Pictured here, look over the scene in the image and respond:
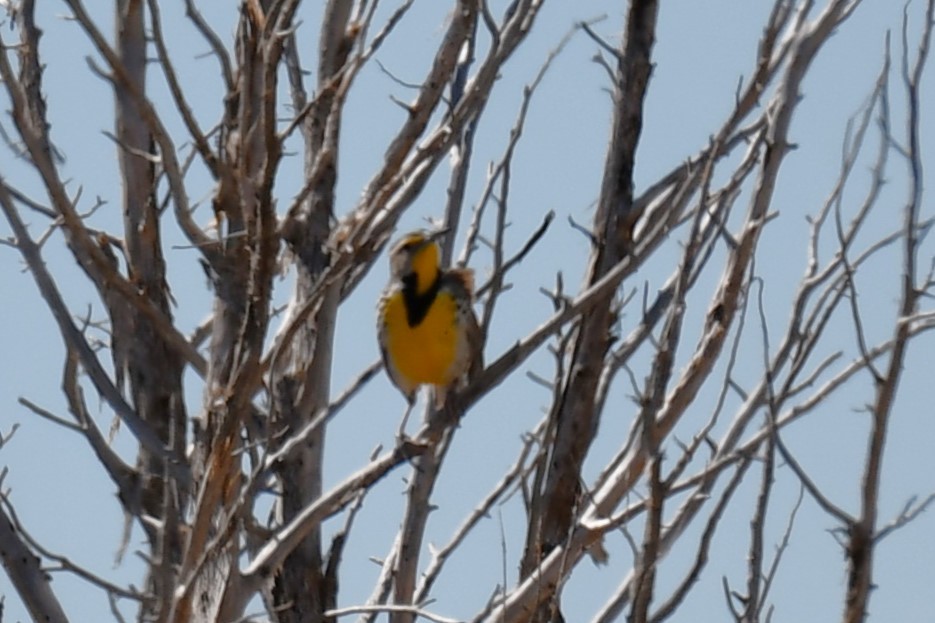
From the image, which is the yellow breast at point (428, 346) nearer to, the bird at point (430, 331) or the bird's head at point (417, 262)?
the bird at point (430, 331)

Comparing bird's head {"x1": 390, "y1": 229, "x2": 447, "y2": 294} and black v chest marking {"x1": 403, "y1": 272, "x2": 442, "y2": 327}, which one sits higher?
bird's head {"x1": 390, "y1": 229, "x2": 447, "y2": 294}

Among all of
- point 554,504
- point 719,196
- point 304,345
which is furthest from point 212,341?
point 719,196

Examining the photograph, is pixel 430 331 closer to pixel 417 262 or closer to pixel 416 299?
pixel 416 299

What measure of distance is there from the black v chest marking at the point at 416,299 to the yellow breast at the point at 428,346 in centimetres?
2

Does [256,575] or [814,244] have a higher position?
[814,244]

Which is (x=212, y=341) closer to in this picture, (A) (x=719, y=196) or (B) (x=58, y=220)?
(B) (x=58, y=220)

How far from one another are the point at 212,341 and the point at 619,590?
1.37m

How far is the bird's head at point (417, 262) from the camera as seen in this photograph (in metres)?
6.20

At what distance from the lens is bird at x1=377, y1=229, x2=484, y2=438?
6.05m

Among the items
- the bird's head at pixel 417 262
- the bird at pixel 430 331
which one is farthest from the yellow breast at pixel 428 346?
the bird's head at pixel 417 262

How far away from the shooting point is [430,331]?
6078mm

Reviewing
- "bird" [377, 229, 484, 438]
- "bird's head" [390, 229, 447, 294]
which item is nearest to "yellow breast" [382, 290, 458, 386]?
"bird" [377, 229, 484, 438]

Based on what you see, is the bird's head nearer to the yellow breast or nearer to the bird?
the bird

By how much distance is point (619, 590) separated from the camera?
14.6ft
